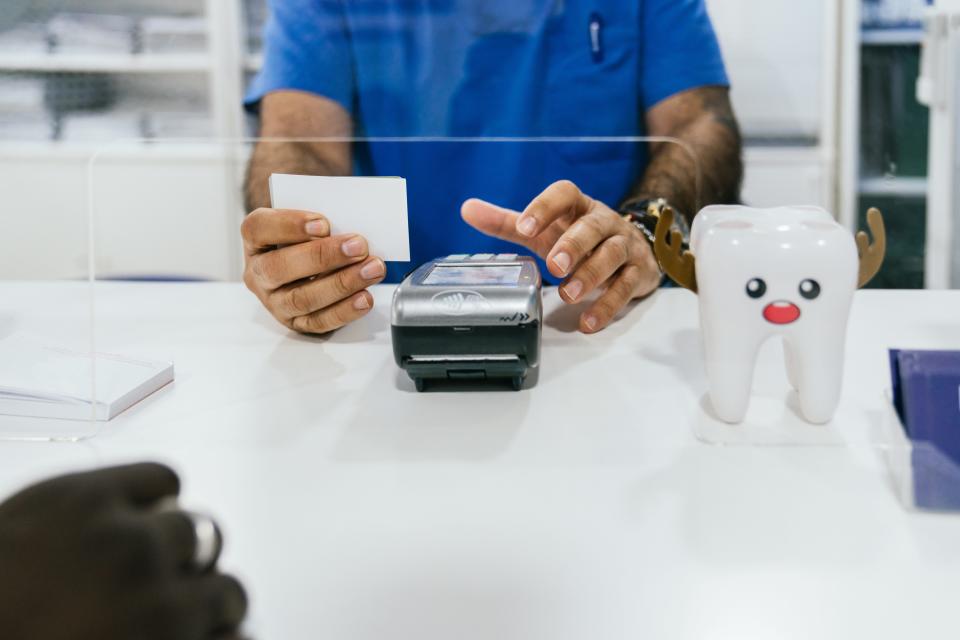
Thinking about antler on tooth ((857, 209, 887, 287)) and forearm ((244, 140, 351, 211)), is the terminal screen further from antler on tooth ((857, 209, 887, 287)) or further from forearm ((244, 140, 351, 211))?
Answer: antler on tooth ((857, 209, 887, 287))

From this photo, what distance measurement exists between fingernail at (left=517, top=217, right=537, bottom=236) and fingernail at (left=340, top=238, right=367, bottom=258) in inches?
5.5

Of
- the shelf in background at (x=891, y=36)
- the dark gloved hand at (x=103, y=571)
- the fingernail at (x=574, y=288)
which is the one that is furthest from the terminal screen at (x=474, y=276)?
the shelf in background at (x=891, y=36)

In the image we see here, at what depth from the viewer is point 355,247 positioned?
2.62 ft

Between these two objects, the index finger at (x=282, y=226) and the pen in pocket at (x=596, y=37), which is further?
the pen in pocket at (x=596, y=37)

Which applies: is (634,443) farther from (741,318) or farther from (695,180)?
(695,180)

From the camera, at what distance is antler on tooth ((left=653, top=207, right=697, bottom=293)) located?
667 mm

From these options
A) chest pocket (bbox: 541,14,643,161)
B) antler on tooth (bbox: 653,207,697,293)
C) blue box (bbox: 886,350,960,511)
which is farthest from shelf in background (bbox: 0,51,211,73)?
blue box (bbox: 886,350,960,511)

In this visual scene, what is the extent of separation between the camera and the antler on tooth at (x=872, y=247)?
0.65 meters

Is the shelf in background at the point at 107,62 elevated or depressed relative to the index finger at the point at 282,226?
elevated

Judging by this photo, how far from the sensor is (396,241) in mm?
794

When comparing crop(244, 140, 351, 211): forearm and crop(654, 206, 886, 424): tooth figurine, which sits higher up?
crop(244, 140, 351, 211): forearm

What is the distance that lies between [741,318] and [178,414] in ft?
1.45

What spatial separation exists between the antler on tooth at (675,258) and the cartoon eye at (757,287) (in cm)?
5

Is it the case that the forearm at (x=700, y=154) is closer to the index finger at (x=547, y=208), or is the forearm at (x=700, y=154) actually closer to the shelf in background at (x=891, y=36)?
the index finger at (x=547, y=208)
